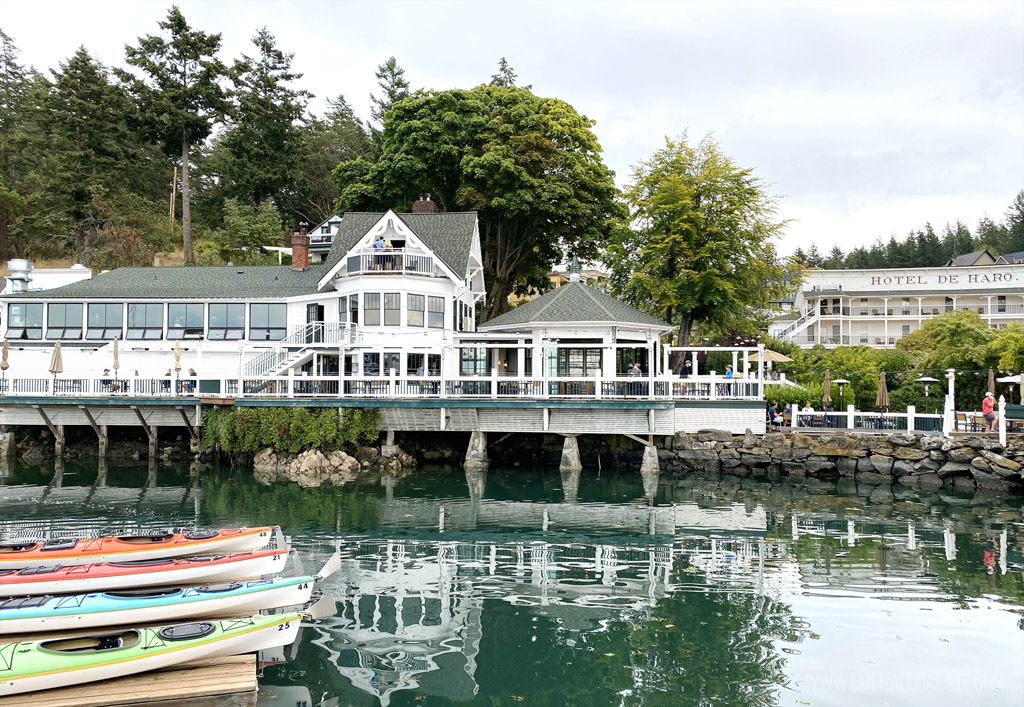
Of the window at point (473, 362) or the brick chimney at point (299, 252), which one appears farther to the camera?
the brick chimney at point (299, 252)

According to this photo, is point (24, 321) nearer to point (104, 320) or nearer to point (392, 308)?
point (104, 320)

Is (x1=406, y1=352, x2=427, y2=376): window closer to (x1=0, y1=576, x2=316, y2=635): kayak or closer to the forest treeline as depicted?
(x1=0, y1=576, x2=316, y2=635): kayak

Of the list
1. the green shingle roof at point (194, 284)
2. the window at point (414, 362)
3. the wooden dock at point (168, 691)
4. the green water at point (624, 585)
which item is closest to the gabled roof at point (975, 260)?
the green water at point (624, 585)

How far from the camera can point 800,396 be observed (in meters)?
35.8

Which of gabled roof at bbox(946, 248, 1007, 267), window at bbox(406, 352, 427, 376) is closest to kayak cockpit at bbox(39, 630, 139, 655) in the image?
window at bbox(406, 352, 427, 376)

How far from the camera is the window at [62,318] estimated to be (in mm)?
37031

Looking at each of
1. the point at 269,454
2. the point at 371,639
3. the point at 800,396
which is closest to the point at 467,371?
the point at 269,454

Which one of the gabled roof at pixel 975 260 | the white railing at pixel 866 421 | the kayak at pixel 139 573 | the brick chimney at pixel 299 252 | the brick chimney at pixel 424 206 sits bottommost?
the kayak at pixel 139 573

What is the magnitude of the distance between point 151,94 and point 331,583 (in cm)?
4817

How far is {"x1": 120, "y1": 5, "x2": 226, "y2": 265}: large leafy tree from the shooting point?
5197 cm

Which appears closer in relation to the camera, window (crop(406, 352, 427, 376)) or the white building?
window (crop(406, 352, 427, 376))

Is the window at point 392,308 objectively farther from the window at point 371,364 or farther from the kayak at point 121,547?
the kayak at point 121,547

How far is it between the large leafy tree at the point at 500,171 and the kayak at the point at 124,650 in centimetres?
3429

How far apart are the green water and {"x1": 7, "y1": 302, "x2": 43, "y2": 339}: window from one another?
1037 cm
